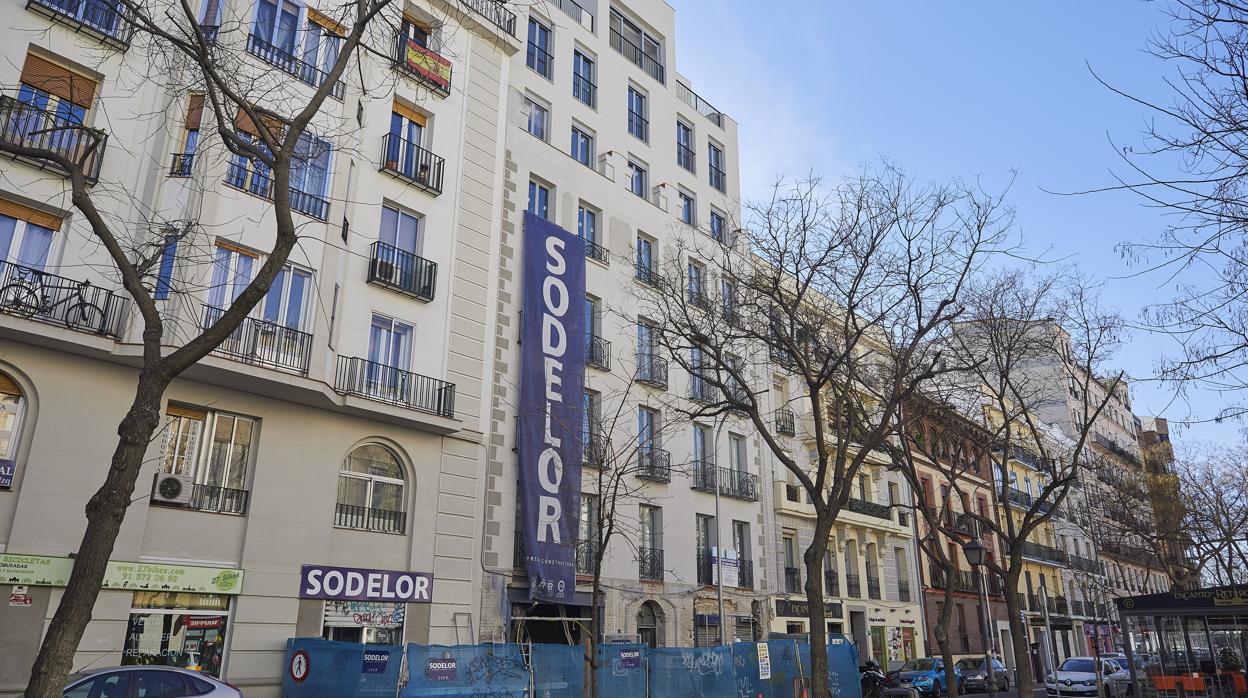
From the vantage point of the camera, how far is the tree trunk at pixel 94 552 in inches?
293

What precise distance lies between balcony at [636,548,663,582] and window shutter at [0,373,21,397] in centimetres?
1652

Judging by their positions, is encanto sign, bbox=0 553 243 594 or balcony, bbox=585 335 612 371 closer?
encanto sign, bbox=0 553 243 594

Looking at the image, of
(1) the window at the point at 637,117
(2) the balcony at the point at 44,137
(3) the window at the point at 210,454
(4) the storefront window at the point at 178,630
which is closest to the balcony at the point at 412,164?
(2) the balcony at the point at 44,137

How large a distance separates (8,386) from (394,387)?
7.47m

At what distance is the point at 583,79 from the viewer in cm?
3047

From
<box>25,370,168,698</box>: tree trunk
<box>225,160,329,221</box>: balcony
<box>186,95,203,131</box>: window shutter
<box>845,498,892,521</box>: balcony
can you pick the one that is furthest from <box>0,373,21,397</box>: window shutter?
<box>845,498,892,521</box>: balcony

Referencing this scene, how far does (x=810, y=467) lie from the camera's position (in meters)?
35.9

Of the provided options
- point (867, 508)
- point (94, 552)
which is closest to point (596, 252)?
point (867, 508)

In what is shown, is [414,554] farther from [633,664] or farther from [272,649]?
[633,664]

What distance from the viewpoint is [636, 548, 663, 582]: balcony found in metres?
26.4

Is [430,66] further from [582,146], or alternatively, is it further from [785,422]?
[785,422]

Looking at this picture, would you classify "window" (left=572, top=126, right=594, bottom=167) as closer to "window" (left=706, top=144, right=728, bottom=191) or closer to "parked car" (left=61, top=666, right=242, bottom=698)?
"window" (left=706, top=144, right=728, bottom=191)

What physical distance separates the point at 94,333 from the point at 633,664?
12.8 metres

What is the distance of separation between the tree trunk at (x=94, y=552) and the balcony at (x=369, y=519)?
1076 cm
